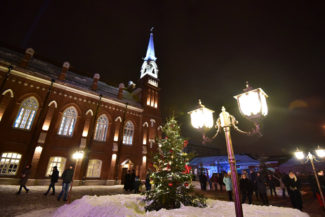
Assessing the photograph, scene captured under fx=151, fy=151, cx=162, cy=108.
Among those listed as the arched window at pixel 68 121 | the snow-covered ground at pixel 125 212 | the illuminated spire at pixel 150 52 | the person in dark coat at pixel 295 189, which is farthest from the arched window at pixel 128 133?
the person in dark coat at pixel 295 189

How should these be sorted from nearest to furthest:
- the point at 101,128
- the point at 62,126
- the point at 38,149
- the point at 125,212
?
the point at 125,212
the point at 38,149
the point at 62,126
the point at 101,128

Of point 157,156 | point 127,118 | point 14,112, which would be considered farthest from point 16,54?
point 157,156

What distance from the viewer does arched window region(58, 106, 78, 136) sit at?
16406 millimetres

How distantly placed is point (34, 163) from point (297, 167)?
38798mm

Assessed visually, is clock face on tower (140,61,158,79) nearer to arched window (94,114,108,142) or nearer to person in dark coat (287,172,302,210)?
arched window (94,114,108,142)

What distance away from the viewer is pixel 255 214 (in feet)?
20.3

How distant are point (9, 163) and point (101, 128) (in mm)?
8398

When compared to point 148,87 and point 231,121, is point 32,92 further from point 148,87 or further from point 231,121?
point 231,121

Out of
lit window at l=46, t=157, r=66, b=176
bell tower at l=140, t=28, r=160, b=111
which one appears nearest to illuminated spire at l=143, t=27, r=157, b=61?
bell tower at l=140, t=28, r=160, b=111

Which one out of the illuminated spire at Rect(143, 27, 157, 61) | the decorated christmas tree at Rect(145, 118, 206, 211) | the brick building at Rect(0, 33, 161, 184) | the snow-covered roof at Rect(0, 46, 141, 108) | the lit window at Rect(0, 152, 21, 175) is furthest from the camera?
the illuminated spire at Rect(143, 27, 157, 61)

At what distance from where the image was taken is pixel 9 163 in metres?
13.2

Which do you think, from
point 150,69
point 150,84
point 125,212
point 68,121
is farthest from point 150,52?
point 125,212

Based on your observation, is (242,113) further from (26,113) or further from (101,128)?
(26,113)

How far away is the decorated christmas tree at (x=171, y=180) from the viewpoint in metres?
6.90
